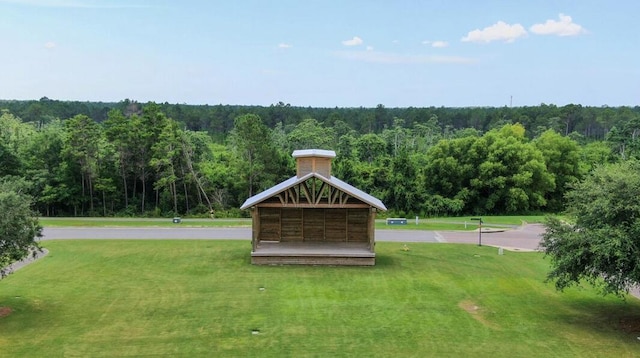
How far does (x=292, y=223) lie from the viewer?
29.0m

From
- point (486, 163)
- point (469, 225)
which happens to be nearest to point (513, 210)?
point (486, 163)

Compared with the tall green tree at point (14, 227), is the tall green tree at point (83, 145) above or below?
above

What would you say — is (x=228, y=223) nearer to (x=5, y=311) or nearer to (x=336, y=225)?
(x=336, y=225)

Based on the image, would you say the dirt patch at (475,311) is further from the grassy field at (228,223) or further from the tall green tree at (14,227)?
the grassy field at (228,223)

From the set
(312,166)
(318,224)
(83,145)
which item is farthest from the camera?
(83,145)

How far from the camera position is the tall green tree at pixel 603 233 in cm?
1616

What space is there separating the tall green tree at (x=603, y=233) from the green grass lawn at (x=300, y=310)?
2.00 metres

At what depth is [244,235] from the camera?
34969mm

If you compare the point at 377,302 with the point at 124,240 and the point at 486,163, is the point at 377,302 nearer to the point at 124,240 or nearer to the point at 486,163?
the point at 124,240

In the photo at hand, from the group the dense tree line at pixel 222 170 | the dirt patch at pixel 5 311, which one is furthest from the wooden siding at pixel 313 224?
the dense tree line at pixel 222 170

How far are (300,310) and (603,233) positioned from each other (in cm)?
1024

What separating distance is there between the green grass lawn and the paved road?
19.9 ft

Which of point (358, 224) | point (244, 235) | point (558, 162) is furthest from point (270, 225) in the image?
point (558, 162)

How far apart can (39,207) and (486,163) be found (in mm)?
41657
